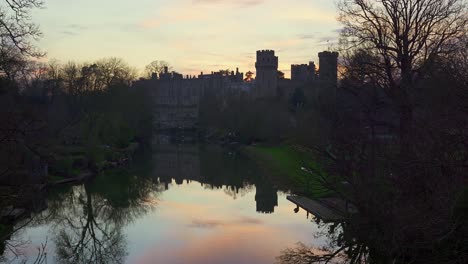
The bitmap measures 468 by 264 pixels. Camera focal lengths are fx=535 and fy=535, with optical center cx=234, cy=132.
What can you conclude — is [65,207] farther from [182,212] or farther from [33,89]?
[33,89]

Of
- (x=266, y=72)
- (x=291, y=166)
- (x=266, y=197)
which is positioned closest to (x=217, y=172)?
(x=291, y=166)

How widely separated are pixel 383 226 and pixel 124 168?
28.3m

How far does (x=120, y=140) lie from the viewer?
46.7 m

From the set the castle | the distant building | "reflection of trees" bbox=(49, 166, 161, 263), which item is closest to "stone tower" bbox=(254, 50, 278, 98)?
the castle

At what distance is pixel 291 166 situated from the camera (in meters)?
32.5

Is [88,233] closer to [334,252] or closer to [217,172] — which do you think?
[334,252]

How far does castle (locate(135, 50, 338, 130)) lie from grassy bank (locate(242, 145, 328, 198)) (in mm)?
25353

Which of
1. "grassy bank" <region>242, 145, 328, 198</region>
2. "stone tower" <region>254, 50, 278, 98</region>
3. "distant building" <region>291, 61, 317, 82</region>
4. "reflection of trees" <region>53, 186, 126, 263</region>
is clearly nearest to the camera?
"reflection of trees" <region>53, 186, 126, 263</region>

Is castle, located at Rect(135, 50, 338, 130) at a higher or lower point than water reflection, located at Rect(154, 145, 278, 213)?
higher

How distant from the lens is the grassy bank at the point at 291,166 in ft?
75.5

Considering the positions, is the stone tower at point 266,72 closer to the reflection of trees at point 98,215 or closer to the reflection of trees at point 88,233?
the reflection of trees at point 98,215

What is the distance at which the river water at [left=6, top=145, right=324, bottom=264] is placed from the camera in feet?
50.9

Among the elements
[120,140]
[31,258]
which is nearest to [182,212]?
[31,258]

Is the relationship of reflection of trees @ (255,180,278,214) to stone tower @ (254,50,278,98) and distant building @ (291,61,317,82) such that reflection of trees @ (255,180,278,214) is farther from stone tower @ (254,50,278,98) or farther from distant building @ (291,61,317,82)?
distant building @ (291,61,317,82)
